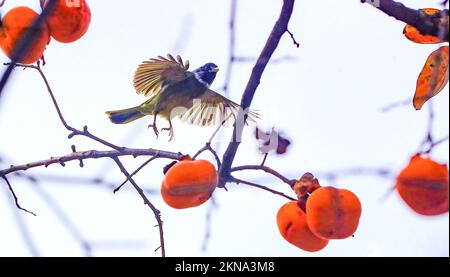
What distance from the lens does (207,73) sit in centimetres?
316

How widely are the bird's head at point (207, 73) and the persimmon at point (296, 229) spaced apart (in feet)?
4.01

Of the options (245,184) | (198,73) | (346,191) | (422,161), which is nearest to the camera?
(422,161)

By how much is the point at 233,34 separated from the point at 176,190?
1.60ft

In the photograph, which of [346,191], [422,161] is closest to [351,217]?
[346,191]

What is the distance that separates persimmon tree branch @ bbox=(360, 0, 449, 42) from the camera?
1.64 metres

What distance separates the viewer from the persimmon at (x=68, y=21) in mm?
2092

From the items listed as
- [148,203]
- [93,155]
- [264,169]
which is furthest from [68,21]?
[264,169]

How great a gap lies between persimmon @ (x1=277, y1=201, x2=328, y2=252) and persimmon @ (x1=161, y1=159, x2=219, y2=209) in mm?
281

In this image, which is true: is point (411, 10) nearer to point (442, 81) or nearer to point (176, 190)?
point (442, 81)

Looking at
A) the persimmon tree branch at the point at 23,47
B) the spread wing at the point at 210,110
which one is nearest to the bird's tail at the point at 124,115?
the spread wing at the point at 210,110

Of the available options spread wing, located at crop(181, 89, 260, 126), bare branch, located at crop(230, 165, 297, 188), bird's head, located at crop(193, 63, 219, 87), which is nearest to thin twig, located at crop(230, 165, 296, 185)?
bare branch, located at crop(230, 165, 297, 188)

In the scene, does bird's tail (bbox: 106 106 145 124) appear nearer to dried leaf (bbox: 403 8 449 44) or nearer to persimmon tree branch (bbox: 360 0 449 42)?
dried leaf (bbox: 403 8 449 44)

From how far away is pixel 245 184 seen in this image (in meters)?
1.77
